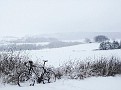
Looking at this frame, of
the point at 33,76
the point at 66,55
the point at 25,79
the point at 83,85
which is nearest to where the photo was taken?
the point at 83,85

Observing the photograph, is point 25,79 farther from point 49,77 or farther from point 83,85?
point 83,85

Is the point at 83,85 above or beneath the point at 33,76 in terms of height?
beneath

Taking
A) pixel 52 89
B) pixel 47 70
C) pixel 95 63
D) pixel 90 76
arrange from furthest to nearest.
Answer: pixel 95 63
pixel 90 76
pixel 47 70
pixel 52 89

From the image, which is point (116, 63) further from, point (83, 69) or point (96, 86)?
point (96, 86)

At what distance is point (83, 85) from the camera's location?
9.73m

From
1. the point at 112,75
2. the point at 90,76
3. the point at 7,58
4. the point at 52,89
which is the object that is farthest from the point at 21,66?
the point at 112,75

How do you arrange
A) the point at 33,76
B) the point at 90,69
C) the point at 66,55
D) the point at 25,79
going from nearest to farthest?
the point at 33,76, the point at 25,79, the point at 90,69, the point at 66,55

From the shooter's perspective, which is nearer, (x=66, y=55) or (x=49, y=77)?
(x=49, y=77)

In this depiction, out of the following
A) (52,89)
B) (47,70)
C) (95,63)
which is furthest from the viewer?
(95,63)

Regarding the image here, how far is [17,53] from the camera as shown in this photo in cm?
1187

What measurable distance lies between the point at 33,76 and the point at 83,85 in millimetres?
2246

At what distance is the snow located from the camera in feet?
29.8

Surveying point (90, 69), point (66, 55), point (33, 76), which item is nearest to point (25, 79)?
point (33, 76)

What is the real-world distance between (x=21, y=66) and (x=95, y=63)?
13.3ft
